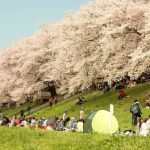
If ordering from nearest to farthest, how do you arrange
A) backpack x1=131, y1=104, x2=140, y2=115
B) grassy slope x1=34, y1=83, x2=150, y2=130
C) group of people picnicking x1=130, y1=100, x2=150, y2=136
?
1. group of people picnicking x1=130, y1=100, x2=150, y2=136
2. backpack x1=131, y1=104, x2=140, y2=115
3. grassy slope x1=34, y1=83, x2=150, y2=130

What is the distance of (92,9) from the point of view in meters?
58.6

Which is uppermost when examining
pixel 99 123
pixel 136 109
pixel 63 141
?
pixel 136 109

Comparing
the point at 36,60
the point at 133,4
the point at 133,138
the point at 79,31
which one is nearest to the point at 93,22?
the point at 79,31

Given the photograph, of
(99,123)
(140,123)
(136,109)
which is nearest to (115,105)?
(136,109)

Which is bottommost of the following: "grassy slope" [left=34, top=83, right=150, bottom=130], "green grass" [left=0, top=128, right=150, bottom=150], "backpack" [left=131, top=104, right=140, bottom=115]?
"green grass" [left=0, top=128, right=150, bottom=150]

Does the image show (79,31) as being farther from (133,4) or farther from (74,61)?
(133,4)

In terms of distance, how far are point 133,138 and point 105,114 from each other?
24.1ft

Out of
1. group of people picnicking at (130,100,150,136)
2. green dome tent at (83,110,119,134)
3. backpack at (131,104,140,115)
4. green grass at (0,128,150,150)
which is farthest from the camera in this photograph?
backpack at (131,104,140,115)

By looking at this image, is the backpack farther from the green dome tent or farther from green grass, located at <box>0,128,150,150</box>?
green grass, located at <box>0,128,150,150</box>

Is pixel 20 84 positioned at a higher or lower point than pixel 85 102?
higher

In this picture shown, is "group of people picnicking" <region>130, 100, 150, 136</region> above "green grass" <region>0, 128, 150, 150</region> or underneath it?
above

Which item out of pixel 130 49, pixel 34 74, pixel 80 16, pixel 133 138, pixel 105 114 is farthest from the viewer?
pixel 34 74

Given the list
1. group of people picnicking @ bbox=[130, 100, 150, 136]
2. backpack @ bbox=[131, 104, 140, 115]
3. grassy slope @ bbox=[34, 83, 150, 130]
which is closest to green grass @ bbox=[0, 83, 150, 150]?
grassy slope @ bbox=[34, 83, 150, 130]

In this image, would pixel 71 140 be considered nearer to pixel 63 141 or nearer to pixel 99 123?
pixel 63 141
